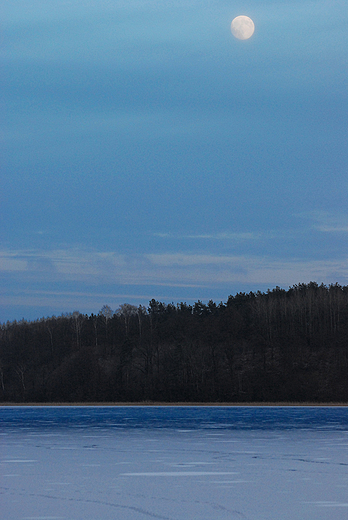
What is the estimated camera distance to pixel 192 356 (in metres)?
121

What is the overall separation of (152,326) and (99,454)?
120 m

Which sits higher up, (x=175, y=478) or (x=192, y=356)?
(x=192, y=356)

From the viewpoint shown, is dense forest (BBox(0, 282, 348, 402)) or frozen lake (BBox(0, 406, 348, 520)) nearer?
frozen lake (BBox(0, 406, 348, 520))

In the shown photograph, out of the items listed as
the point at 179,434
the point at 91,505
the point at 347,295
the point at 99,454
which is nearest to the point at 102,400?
the point at 347,295

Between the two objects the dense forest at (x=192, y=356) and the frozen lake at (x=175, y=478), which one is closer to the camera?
the frozen lake at (x=175, y=478)

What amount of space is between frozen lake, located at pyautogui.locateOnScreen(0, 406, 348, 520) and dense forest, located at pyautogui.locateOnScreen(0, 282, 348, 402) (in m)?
84.4

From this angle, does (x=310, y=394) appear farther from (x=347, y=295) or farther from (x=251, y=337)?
(x=347, y=295)

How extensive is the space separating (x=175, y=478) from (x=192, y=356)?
104 m

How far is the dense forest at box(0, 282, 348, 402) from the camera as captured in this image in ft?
375

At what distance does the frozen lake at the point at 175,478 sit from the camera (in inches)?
540

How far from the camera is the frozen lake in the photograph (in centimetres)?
1372

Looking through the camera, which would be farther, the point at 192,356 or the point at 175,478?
the point at 192,356

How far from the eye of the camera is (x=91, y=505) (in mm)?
14305

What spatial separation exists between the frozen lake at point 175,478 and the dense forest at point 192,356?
8445 cm
